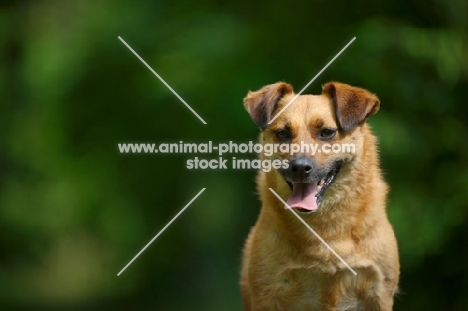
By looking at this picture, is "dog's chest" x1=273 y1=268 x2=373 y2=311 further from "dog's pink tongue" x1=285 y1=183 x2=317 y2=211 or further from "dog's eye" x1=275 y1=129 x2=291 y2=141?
"dog's eye" x1=275 y1=129 x2=291 y2=141

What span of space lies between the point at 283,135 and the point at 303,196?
0.33 meters

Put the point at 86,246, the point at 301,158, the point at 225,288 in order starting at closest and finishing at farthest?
the point at 301,158 → the point at 225,288 → the point at 86,246

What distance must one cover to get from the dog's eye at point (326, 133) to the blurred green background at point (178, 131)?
74.3 inches

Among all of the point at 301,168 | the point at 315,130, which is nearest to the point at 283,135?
the point at 315,130

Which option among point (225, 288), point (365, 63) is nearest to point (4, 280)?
point (225, 288)

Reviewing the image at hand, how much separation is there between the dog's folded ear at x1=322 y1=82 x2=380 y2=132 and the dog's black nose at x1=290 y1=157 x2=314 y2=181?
260 mm

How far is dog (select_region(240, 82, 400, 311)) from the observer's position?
3.95 metres

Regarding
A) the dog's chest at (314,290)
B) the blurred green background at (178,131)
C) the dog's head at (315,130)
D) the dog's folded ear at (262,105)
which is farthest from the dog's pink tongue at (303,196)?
the blurred green background at (178,131)

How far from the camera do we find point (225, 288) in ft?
23.1

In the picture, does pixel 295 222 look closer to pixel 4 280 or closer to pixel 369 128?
pixel 369 128

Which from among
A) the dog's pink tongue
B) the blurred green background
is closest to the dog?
the dog's pink tongue

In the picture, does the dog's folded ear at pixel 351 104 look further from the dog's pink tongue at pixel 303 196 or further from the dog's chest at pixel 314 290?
the dog's chest at pixel 314 290

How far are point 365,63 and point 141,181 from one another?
2428 millimetres

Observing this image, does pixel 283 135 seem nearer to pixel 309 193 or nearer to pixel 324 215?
pixel 309 193
